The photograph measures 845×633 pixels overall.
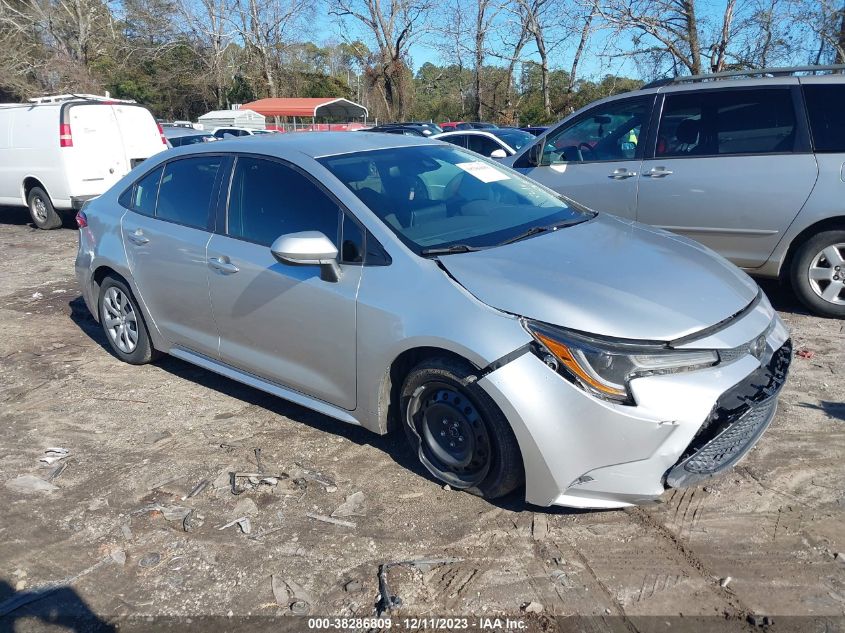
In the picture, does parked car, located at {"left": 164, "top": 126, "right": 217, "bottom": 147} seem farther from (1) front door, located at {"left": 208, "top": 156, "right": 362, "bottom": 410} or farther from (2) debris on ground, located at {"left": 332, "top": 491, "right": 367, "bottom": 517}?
(2) debris on ground, located at {"left": 332, "top": 491, "right": 367, "bottom": 517}

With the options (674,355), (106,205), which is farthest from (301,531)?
(106,205)

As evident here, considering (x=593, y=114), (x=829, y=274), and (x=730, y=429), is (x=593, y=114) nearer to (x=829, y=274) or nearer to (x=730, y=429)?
(x=829, y=274)

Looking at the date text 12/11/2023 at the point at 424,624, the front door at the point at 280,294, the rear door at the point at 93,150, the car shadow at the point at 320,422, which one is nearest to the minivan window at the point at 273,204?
the front door at the point at 280,294

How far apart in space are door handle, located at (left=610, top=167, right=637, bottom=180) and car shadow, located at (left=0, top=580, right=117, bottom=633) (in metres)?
5.22

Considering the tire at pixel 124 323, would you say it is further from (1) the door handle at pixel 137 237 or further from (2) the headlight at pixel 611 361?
(2) the headlight at pixel 611 361

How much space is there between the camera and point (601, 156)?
6.49m

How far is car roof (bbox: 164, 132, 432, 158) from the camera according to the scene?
13.2 feet

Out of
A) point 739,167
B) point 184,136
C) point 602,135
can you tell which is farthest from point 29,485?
point 184,136

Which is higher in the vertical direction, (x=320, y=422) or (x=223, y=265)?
(x=223, y=265)

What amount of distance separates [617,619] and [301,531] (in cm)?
141

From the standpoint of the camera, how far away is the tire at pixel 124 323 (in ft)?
16.6

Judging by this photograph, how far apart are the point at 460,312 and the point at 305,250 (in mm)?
842

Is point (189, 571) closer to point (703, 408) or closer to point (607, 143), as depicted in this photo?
point (703, 408)

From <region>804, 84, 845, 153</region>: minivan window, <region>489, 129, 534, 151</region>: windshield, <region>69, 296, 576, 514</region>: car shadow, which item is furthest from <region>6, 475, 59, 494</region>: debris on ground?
<region>489, 129, 534, 151</region>: windshield
